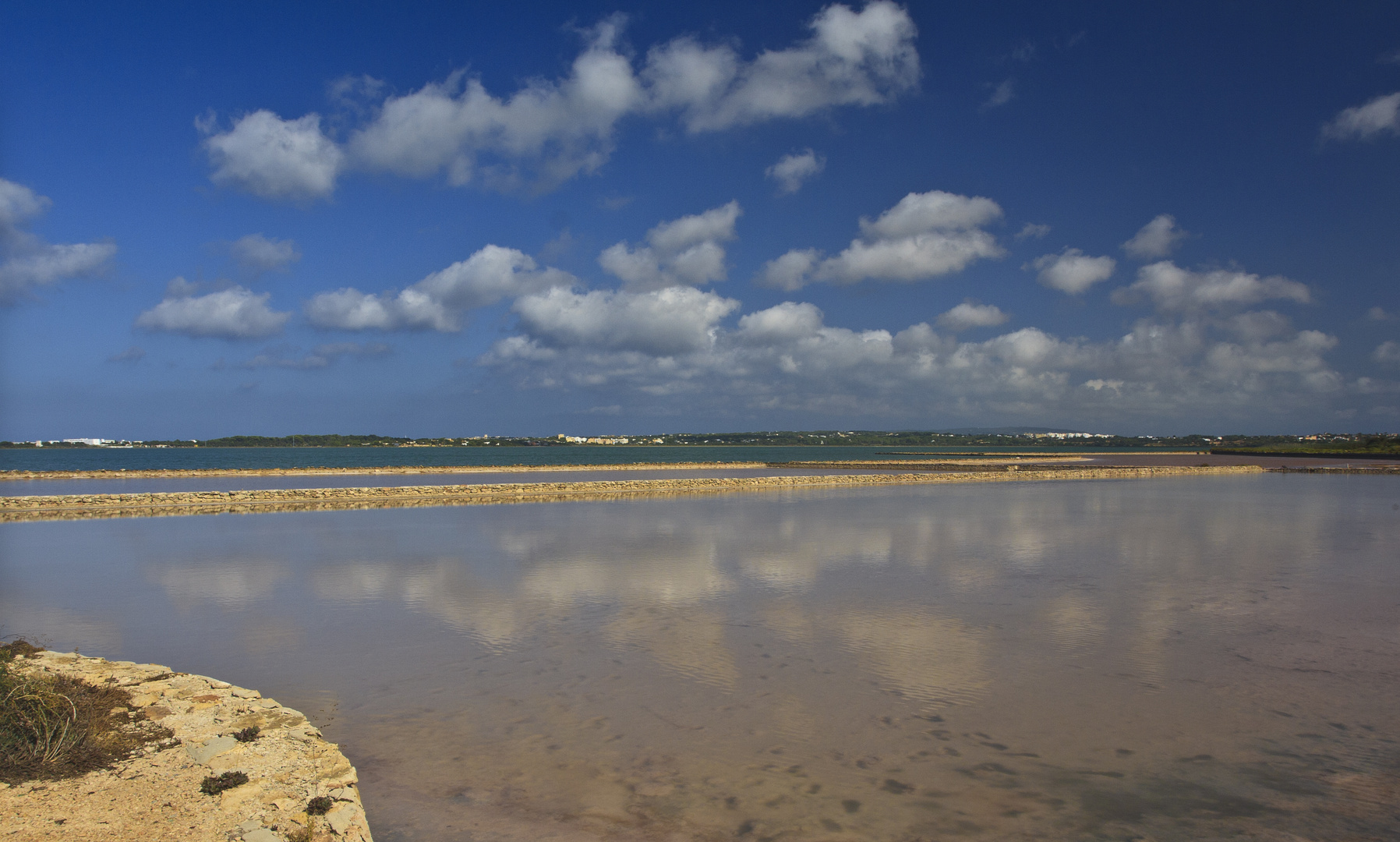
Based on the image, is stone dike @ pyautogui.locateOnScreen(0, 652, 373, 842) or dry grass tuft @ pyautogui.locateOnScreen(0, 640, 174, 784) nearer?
stone dike @ pyautogui.locateOnScreen(0, 652, 373, 842)

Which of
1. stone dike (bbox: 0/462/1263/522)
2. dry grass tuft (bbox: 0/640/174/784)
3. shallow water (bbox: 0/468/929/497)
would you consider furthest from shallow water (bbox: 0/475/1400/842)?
shallow water (bbox: 0/468/929/497)

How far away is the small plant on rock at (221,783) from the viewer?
5.49 metres

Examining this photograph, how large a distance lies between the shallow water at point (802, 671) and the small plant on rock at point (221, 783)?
32.3 inches

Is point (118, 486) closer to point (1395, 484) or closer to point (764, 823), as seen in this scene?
point (764, 823)

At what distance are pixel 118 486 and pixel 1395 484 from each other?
67.2m

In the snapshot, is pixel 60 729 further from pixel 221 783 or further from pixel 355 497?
pixel 355 497

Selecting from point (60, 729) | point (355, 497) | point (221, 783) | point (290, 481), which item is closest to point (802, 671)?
point (221, 783)

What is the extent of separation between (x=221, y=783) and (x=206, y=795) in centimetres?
12

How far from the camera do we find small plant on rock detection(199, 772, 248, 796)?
5.49 meters

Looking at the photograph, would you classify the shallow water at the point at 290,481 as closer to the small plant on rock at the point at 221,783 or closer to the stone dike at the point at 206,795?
the stone dike at the point at 206,795

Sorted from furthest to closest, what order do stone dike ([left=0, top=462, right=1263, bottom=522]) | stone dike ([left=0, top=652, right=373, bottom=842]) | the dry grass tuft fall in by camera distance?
stone dike ([left=0, top=462, right=1263, bottom=522]), the dry grass tuft, stone dike ([left=0, top=652, right=373, bottom=842])

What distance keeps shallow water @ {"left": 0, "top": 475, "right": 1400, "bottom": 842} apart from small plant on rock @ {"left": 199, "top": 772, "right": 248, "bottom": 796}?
0.82 metres

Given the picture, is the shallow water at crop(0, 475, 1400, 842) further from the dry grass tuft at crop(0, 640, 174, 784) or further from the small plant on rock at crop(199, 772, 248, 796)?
the dry grass tuft at crop(0, 640, 174, 784)

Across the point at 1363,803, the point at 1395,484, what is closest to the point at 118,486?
the point at 1363,803
